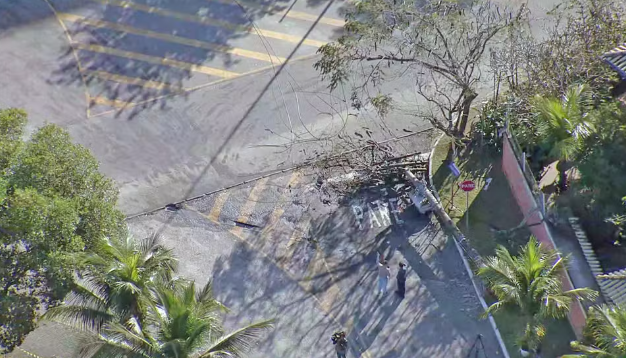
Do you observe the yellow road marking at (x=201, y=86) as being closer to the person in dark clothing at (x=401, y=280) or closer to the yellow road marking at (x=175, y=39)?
the yellow road marking at (x=175, y=39)

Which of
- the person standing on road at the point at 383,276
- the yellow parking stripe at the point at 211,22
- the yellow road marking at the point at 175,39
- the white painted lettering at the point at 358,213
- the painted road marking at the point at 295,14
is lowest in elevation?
the person standing on road at the point at 383,276

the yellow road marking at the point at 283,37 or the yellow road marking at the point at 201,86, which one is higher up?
the yellow road marking at the point at 283,37

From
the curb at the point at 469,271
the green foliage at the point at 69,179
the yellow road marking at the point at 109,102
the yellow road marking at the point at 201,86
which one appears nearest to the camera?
the green foliage at the point at 69,179

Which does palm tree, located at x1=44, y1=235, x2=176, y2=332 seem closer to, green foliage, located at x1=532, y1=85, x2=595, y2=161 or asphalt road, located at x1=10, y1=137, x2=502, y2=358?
asphalt road, located at x1=10, y1=137, x2=502, y2=358

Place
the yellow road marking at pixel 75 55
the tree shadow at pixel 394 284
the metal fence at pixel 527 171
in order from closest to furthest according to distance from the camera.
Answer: the tree shadow at pixel 394 284 → the metal fence at pixel 527 171 → the yellow road marking at pixel 75 55

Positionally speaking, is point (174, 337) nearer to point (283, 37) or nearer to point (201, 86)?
point (201, 86)

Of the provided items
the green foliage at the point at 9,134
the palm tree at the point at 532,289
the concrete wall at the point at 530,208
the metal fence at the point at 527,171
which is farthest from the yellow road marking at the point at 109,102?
the palm tree at the point at 532,289
